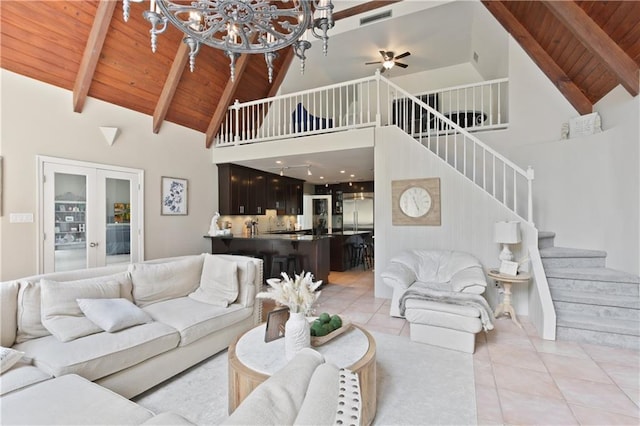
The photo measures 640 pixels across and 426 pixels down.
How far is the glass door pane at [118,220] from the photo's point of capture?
4.72 meters

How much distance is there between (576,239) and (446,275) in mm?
2081

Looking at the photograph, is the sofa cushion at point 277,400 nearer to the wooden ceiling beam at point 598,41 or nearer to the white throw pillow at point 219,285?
the white throw pillow at point 219,285

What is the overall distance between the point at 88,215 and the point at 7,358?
3.20 m

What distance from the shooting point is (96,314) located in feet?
7.76

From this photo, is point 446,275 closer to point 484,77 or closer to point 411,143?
point 411,143

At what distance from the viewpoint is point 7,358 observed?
5.83 feet

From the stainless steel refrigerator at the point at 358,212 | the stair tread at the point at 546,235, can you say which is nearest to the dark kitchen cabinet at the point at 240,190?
the stainless steel refrigerator at the point at 358,212

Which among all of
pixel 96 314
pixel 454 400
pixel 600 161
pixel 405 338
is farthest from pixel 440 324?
pixel 600 161

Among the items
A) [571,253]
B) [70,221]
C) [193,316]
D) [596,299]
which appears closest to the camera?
[193,316]

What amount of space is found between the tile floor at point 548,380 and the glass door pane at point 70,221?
417cm

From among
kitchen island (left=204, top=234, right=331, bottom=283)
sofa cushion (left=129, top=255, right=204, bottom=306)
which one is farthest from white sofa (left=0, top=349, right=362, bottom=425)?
kitchen island (left=204, top=234, right=331, bottom=283)

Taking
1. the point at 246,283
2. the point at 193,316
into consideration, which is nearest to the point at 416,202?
the point at 246,283

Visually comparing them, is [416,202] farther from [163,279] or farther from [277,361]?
[163,279]

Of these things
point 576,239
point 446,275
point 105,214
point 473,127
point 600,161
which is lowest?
point 446,275
